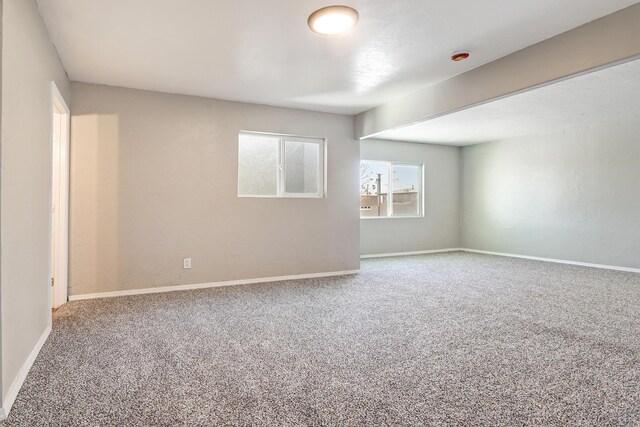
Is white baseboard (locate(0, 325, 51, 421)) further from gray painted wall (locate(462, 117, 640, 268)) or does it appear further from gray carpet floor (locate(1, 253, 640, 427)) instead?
gray painted wall (locate(462, 117, 640, 268))

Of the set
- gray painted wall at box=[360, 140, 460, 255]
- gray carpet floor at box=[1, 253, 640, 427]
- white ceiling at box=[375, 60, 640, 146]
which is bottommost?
gray carpet floor at box=[1, 253, 640, 427]

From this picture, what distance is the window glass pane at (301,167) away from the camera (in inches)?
195

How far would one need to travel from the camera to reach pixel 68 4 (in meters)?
2.37

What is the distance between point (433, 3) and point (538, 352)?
8.19 ft

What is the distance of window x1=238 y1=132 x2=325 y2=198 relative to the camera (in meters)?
4.73

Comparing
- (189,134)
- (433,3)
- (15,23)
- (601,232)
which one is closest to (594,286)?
(601,232)

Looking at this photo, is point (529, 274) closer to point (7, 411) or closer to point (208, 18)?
point (208, 18)

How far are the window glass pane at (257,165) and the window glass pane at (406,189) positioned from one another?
3269 millimetres

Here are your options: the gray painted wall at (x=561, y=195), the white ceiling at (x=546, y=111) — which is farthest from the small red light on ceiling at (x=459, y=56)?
the gray painted wall at (x=561, y=195)

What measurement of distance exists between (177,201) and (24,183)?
2.14m

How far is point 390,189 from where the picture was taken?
23.8 ft

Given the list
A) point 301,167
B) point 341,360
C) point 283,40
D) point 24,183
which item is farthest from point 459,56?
point 24,183

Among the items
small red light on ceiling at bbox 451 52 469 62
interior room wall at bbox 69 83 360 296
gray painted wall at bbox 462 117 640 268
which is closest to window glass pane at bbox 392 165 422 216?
gray painted wall at bbox 462 117 640 268

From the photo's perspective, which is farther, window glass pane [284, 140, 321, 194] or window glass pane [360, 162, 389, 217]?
window glass pane [360, 162, 389, 217]
